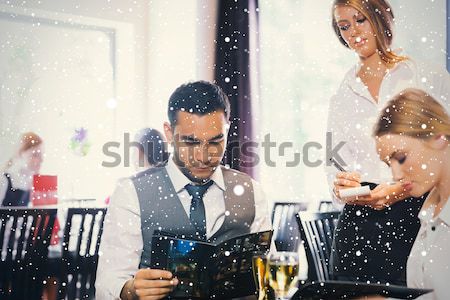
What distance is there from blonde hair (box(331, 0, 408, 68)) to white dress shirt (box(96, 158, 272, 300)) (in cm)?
62

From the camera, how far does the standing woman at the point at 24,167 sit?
2850 millimetres

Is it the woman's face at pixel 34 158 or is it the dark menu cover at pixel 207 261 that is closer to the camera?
the dark menu cover at pixel 207 261

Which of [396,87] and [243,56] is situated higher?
[243,56]

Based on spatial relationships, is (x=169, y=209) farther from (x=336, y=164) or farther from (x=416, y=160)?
(x=416, y=160)

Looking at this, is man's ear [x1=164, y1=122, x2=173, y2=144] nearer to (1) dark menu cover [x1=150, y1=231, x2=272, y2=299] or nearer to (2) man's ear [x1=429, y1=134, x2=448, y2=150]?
(1) dark menu cover [x1=150, y1=231, x2=272, y2=299]

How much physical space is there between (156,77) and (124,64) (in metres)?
0.37

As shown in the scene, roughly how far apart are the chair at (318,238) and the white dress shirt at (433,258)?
0.34 m

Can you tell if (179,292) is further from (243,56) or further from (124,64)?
(124,64)

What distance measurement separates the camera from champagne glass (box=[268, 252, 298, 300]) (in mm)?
1070

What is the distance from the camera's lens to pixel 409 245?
1.65 meters

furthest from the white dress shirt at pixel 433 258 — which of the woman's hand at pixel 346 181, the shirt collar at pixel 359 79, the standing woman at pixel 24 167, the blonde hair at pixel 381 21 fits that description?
the standing woman at pixel 24 167

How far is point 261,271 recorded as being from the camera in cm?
109

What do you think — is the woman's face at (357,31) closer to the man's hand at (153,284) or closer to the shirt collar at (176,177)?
the shirt collar at (176,177)

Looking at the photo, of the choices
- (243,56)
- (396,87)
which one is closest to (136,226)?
(396,87)
